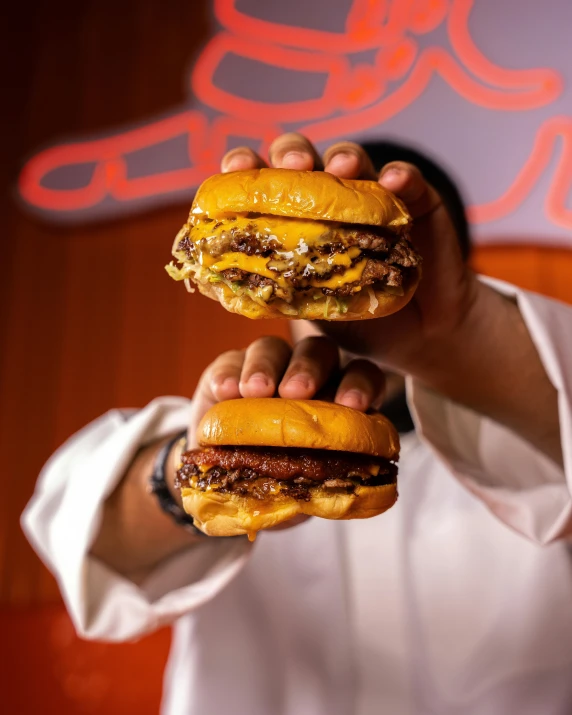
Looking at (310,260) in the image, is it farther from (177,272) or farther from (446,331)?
(446,331)

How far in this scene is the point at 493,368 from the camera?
1.29 m

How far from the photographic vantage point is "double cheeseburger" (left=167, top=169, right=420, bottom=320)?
0.92 meters

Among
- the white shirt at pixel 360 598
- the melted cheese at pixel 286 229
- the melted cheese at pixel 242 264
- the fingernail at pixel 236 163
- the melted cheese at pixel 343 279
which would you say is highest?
the fingernail at pixel 236 163

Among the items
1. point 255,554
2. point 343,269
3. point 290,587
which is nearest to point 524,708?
point 290,587

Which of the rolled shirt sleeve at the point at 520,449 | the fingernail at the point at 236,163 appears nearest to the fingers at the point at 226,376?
the fingernail at the point at 236,163

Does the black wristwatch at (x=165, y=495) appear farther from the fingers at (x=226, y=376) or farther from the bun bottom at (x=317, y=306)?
the bun bottom at (x=317, y=306)

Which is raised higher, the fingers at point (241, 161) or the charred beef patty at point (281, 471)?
the fingers at point (241, 161)

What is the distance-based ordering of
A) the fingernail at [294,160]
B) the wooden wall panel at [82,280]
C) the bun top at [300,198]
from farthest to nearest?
the wooden wall panel at [82,280], the fingernail at [294,160], the bun top at [300,198]

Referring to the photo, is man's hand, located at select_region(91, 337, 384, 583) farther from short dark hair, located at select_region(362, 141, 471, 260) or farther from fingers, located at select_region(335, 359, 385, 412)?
short dark hair, located at select_region(362, 141, 471, 260)

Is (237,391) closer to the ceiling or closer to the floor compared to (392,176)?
closer to the floor

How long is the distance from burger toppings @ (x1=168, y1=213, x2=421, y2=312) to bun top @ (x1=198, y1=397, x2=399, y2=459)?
0.16 meters

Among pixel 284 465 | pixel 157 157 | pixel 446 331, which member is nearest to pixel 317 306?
pixel 284 465

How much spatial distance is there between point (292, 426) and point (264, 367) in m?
0.18

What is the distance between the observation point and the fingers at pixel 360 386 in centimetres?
104
